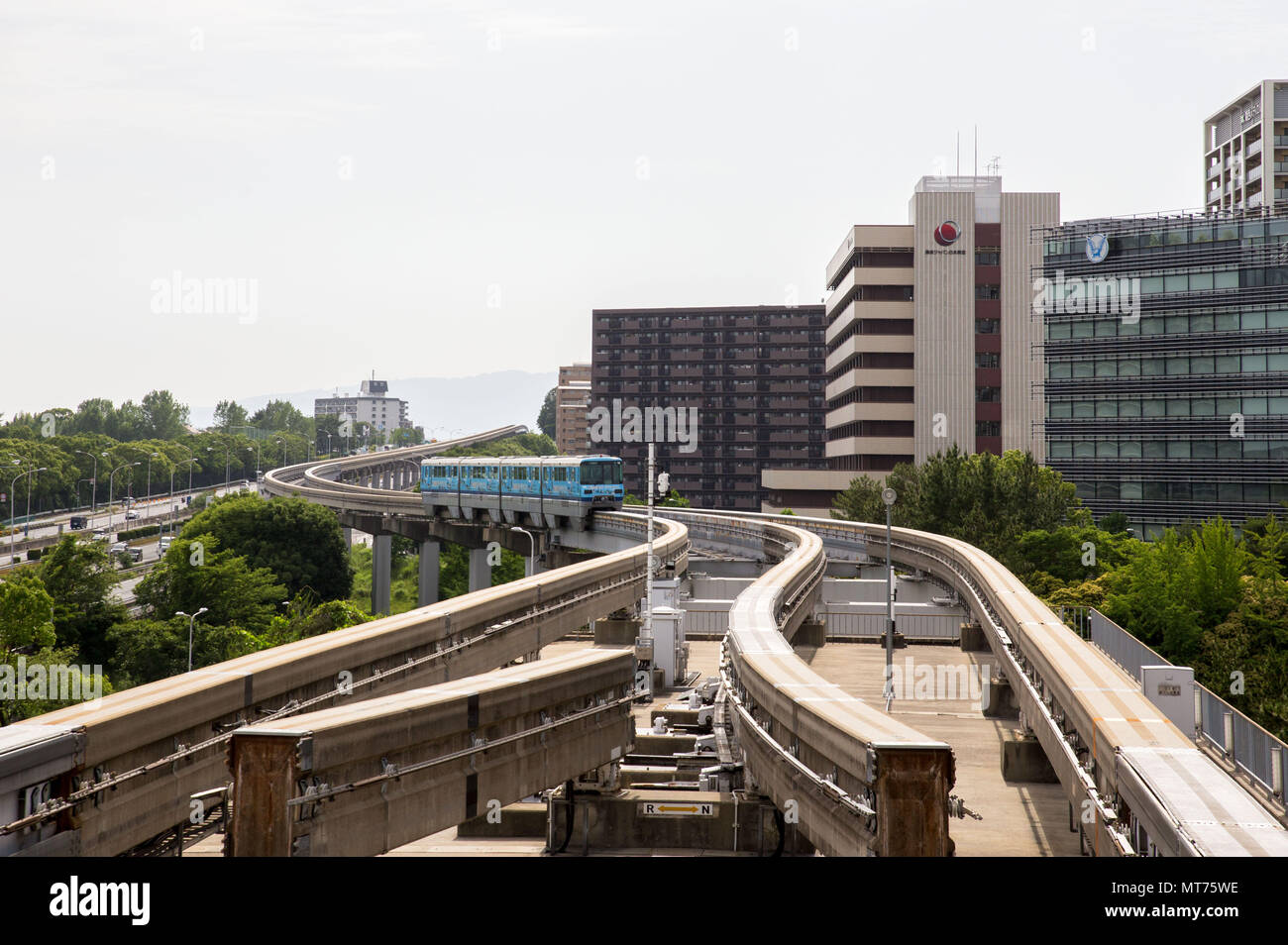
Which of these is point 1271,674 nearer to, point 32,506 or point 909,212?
point 909,212

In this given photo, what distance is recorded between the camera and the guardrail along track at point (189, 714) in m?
12.2

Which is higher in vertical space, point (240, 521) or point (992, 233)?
point (992, 233)

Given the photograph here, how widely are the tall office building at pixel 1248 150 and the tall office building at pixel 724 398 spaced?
62.2 m

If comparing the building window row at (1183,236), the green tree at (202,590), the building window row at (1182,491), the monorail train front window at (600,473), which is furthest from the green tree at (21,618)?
the building window row at (1183,236)

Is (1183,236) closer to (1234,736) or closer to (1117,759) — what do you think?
(1234,736)

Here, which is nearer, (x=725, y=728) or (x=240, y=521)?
(x=725, y=728)

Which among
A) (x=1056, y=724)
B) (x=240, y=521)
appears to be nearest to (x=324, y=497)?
(x=240, y=521)

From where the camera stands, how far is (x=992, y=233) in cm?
10331

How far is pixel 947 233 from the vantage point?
335 ft

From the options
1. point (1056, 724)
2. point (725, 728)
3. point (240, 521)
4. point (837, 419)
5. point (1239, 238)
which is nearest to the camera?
point (1056, 724)

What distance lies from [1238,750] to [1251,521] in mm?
55287

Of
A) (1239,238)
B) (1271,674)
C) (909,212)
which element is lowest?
Answer: (1271,674)

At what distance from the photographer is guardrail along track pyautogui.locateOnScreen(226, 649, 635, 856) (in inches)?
484
